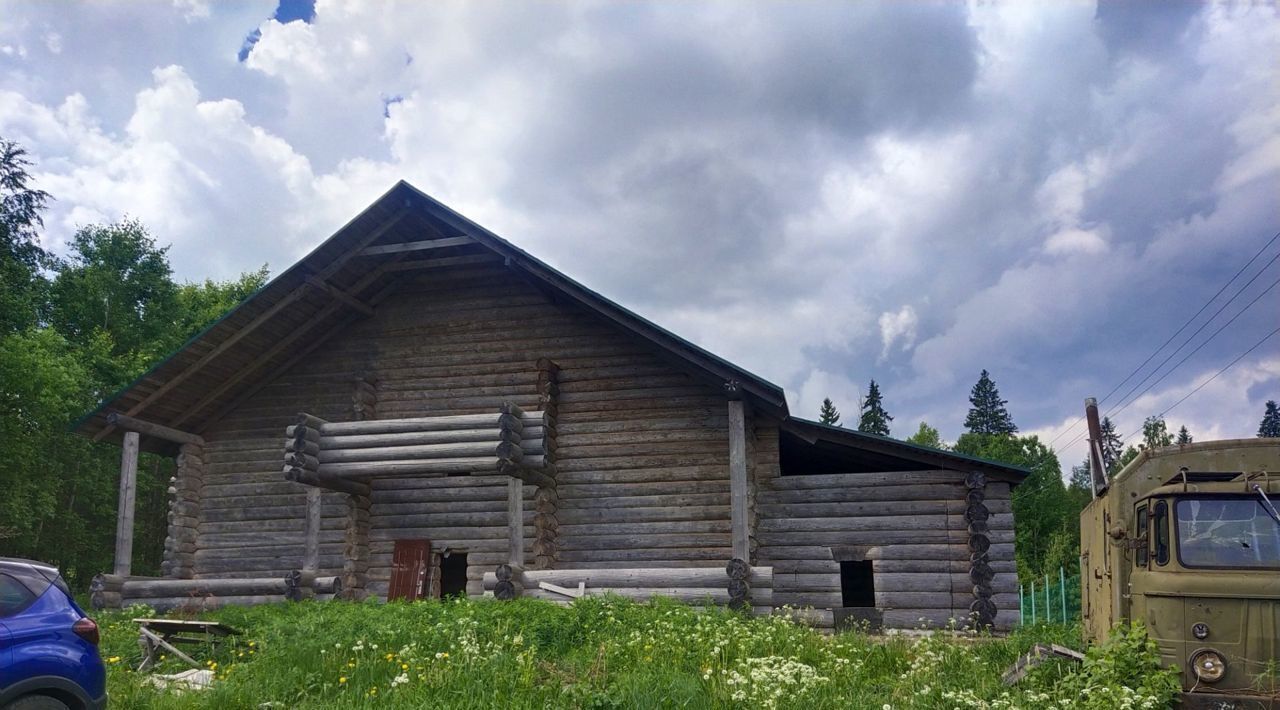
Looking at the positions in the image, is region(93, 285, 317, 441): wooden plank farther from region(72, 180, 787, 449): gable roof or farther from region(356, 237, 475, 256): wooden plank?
region(356, 237, 475, 256): wooden plank

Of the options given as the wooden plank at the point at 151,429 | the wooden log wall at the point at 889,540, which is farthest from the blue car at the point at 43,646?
the wooden log wall at the point at 889,540

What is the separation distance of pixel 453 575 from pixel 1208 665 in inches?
693

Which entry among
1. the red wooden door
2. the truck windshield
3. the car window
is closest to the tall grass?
the truck windshield

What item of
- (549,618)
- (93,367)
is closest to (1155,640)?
(549,618)

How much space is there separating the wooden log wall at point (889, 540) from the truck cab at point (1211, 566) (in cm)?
748

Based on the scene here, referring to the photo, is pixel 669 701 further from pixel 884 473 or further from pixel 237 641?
pixel 884 473

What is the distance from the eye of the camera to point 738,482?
53.1ft

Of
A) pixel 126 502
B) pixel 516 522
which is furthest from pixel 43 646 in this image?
pixel 126 502

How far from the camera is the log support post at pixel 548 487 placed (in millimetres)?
17641

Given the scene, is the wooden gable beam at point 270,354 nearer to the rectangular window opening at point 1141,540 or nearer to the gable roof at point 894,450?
the gable roof at point 894,450

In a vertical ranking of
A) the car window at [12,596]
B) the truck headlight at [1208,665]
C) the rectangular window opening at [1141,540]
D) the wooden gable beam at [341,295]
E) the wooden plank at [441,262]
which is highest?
the wooden plank at [441,262]

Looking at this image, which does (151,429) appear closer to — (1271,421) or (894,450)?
(894,450)

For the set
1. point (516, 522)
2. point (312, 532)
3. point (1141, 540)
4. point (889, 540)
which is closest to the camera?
point (1141, 540)

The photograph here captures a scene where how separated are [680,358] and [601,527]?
3.67 meters
